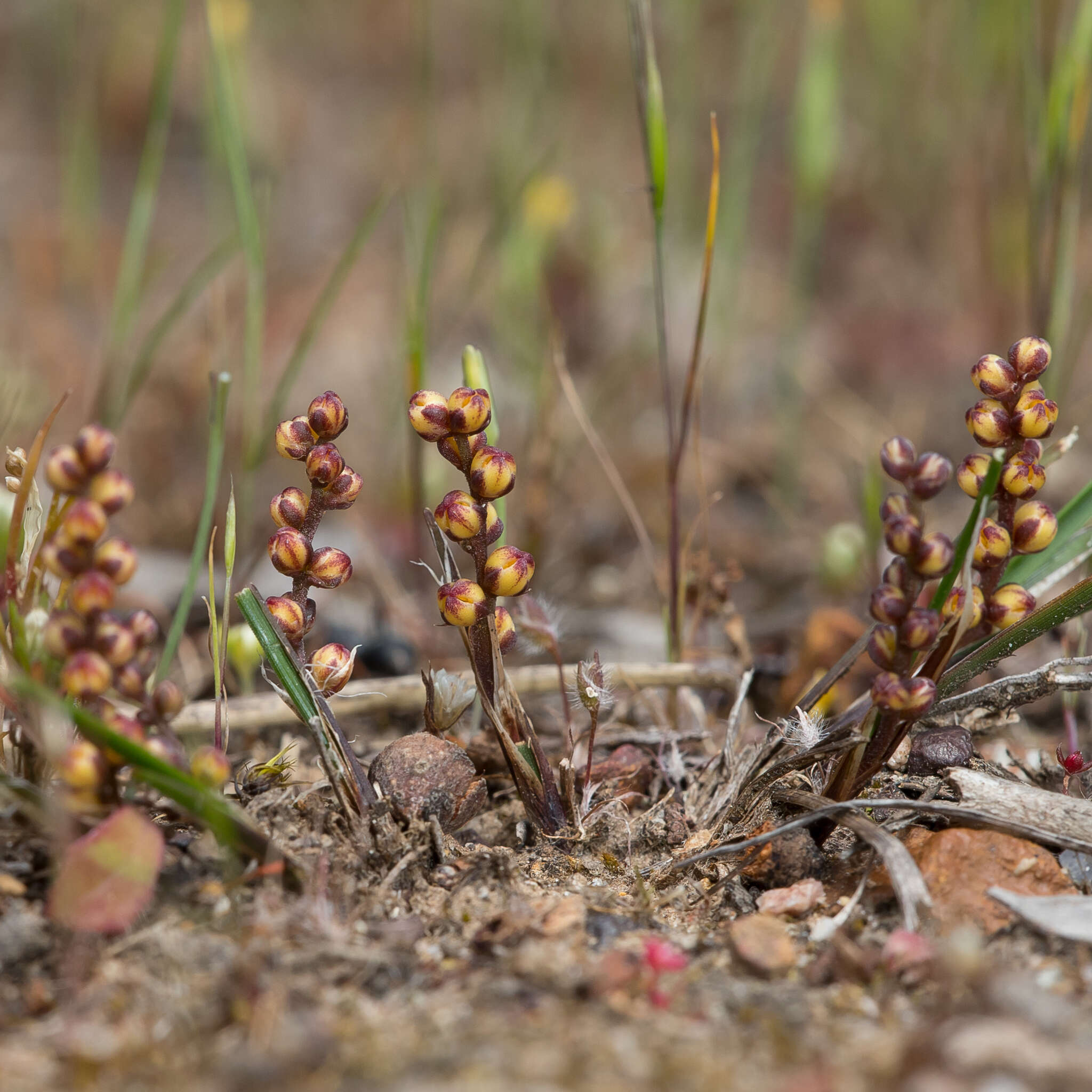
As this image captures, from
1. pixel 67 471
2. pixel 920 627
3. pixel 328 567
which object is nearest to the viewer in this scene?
pixel 67 471

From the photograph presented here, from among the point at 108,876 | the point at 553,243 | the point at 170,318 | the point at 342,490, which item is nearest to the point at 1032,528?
the point at 342,490

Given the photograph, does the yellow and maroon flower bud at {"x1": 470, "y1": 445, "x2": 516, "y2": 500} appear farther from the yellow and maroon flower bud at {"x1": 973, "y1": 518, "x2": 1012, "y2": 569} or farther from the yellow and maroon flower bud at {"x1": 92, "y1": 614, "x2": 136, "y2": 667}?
the yellow and maroon flower bud at {"x1": 973, "y1": 518, "x2": 1012, "y2": 569}

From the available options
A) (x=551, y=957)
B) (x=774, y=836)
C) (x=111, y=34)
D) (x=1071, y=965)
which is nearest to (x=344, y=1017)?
(x=551, y=957)

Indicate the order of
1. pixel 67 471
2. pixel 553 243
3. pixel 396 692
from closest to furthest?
pixel 67 471 → pixel 396 692 → pixel 553 243

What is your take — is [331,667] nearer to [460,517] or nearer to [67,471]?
[460,517]

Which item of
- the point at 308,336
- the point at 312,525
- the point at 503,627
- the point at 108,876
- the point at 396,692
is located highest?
the point at 308,336

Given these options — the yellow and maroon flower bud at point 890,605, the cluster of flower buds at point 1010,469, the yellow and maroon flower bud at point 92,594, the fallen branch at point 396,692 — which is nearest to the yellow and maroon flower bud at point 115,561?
the yellow and maroon flower bud at point 92,594
